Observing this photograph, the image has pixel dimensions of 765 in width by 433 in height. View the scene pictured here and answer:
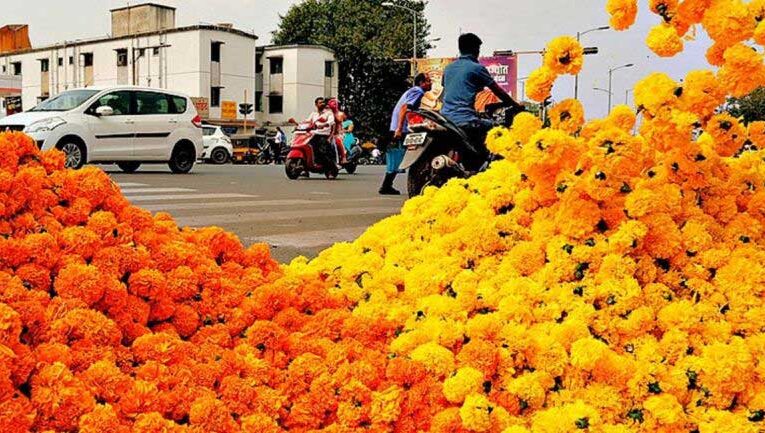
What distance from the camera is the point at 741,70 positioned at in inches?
119

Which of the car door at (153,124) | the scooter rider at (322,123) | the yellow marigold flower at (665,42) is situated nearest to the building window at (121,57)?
the car door at (153,124)

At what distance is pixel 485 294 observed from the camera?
2.92 m

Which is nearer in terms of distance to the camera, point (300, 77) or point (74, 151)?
point (74, 151)

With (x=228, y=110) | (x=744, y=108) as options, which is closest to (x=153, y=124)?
(x=744, y=108)

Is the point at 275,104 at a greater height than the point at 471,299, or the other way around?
the point at 275,104

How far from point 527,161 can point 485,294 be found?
548 mm

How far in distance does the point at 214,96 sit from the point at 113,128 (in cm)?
3429

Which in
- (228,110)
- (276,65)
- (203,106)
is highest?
(276,65)

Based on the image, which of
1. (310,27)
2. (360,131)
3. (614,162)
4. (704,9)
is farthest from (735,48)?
(310,27)

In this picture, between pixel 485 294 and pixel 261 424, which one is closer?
pixel 261 424

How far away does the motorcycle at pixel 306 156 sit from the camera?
48.7 feet

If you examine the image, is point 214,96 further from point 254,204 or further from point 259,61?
point 254,204

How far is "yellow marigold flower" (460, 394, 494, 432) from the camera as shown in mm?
2377

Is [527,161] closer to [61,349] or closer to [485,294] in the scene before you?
[485,294]
